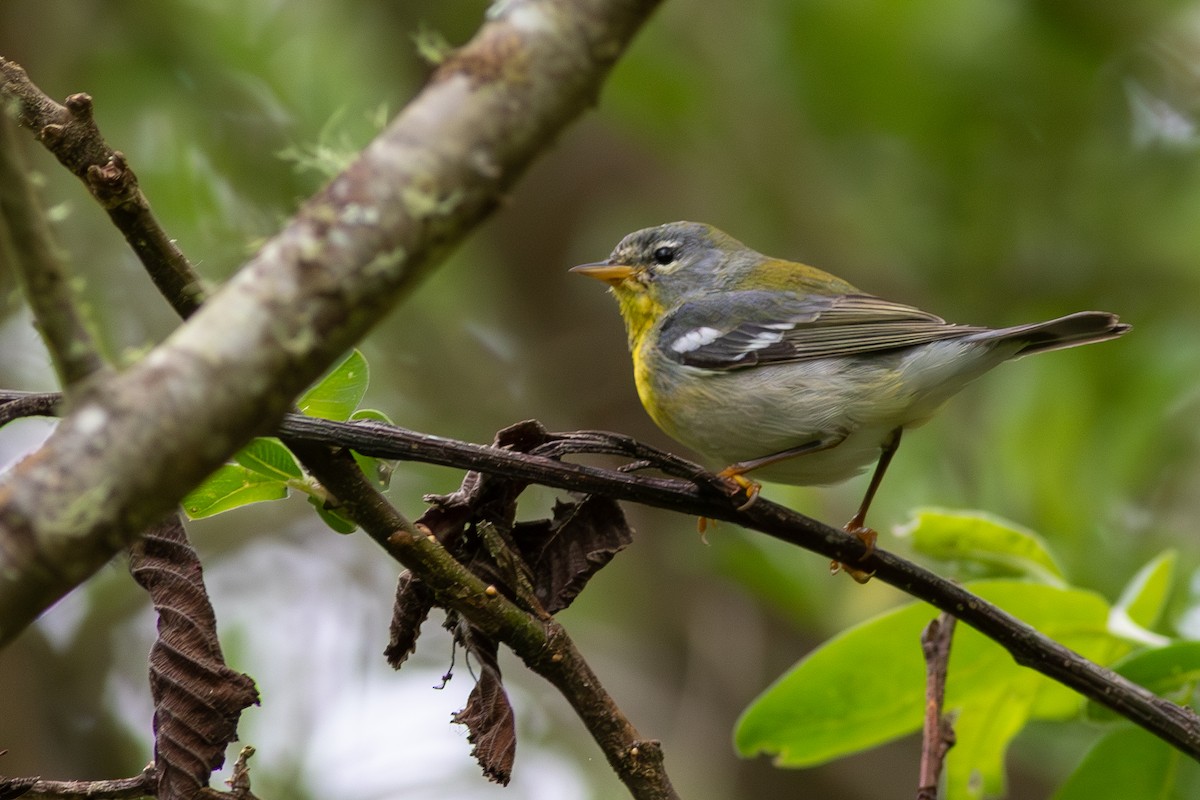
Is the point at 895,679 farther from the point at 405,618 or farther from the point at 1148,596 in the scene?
the point at 405,618

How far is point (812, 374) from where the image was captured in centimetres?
343

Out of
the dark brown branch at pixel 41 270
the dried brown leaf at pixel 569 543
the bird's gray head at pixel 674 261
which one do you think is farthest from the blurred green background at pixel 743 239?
the dark brown branch at pixel 41 270

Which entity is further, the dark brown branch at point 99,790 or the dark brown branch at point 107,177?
the dark brown branch at point 99,790

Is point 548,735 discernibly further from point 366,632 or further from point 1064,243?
point 1064,243

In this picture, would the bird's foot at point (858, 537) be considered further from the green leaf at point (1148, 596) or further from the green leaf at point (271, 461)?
the green leaf at point (271, 461)

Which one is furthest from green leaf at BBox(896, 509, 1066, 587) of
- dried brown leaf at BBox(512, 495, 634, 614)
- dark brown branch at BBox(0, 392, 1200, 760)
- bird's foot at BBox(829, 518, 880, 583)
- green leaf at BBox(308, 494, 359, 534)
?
green leaf at BBox(308, 494, 359, 534)

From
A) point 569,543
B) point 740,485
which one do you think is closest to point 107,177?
point 569,543

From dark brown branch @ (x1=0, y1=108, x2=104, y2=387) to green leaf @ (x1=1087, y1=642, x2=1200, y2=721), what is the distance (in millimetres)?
2148

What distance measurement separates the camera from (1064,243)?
18.9 ft

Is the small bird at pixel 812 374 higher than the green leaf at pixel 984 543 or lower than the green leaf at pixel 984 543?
higher

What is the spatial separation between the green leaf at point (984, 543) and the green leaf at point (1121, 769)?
0.39 metres

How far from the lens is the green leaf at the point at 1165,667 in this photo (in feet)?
7.86

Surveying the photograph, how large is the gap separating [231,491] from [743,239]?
458 centimetres

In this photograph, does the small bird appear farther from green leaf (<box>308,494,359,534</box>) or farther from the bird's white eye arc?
green leaf (<box>308,494,359,534</box>)
